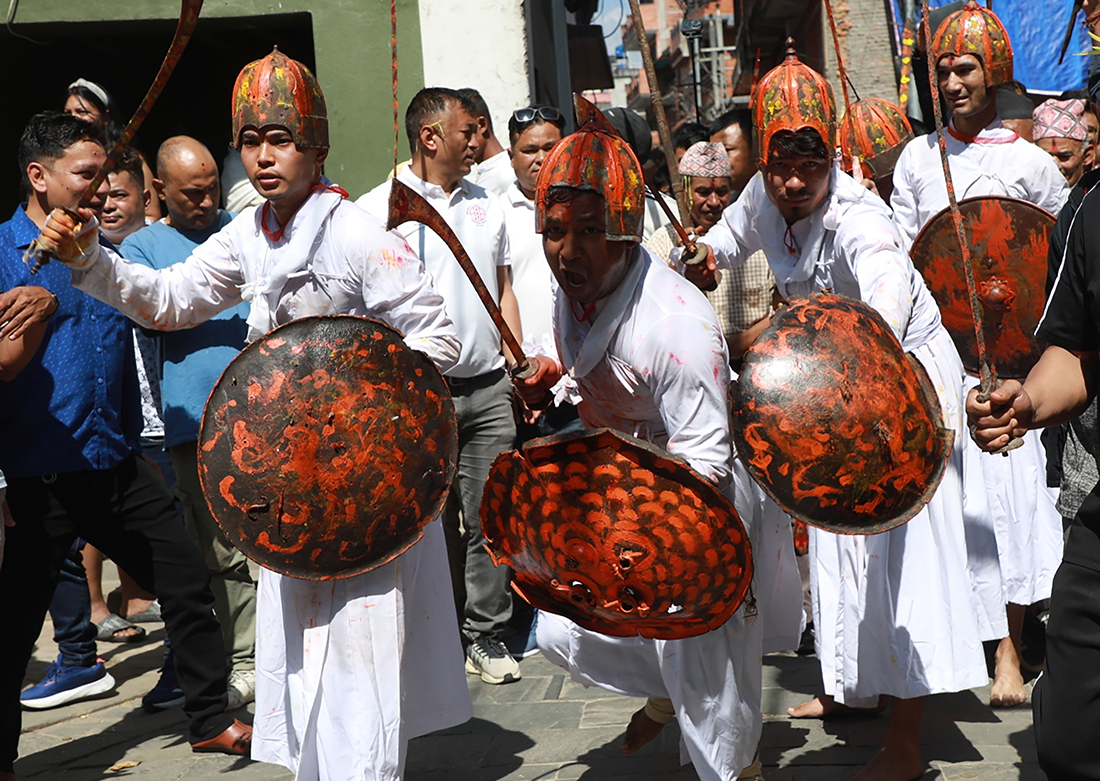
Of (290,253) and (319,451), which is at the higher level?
(290,253)

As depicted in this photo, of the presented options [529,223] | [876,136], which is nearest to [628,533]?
[529,223]

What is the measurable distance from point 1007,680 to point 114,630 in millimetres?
4426

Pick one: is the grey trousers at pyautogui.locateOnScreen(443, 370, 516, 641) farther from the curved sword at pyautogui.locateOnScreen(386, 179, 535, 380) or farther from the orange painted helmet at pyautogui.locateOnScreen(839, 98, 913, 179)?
the orange painted helmet at pyautogui.locateOnScreen(839, 98, 913, 179)

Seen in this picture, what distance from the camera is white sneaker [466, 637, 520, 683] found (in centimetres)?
474

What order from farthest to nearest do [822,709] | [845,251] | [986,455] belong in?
1. [986,455]
2. [822,709]
3. [845,251]

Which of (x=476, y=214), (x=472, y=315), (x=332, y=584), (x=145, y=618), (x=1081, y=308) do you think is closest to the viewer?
(x=1081, y=308)

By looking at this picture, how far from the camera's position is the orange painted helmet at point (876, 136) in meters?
5.92

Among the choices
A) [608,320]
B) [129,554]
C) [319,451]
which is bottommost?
[129,554]

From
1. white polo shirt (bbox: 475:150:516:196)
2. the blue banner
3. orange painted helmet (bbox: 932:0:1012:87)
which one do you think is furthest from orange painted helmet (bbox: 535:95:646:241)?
the blue banner

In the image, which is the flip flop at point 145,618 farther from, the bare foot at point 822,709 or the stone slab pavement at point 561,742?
the bare foot at point 822,709

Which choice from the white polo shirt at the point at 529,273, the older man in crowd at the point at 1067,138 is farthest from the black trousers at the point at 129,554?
the older man in crowd at the point at 1067,138

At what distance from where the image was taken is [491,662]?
479 cm

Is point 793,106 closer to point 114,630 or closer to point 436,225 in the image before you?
point 436,225

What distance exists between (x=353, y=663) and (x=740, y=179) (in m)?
3.73
